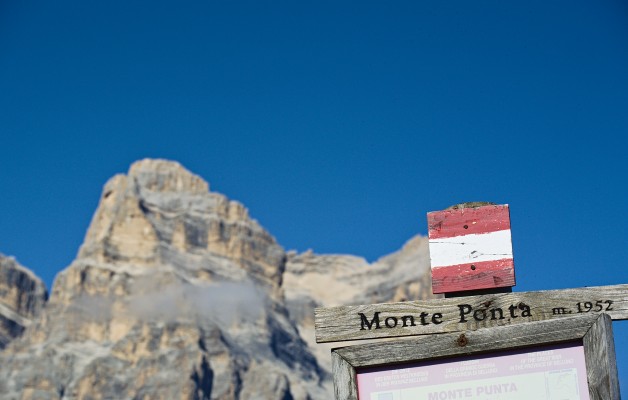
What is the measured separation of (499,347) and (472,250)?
0.51m

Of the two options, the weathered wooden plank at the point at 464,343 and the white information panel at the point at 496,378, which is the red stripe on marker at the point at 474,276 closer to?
the weathered wooden plank at the point at 464,343

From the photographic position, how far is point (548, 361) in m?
4.87

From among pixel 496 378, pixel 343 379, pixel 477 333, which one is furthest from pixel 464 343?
pixel 343 379

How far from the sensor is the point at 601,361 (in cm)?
479

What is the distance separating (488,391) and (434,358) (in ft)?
0.93

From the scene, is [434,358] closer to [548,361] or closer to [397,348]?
[397,348]

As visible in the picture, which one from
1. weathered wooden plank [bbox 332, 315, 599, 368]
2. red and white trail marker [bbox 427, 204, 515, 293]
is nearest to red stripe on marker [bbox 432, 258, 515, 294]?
red and white trail marker [bbox 427, 204, 515, 293]

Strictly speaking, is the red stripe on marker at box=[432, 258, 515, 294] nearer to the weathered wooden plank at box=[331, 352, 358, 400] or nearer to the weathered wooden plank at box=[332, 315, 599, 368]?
the weathered wooden plank at box=[332, 315, 599, 368]

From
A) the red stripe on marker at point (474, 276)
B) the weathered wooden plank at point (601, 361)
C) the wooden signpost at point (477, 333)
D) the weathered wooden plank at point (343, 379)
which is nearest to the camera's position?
the weathered wooden plank at point (601, 361)

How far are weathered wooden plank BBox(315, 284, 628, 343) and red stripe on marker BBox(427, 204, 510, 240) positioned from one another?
0.95 feet

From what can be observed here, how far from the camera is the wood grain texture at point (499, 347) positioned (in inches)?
188

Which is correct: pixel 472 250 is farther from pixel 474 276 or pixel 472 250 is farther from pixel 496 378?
pixel 496 378

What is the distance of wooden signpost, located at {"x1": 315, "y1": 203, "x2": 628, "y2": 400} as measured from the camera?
4.84 metres

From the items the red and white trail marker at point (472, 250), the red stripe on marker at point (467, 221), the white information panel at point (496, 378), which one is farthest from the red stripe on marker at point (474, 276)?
the white information panel at point (496, 378)
